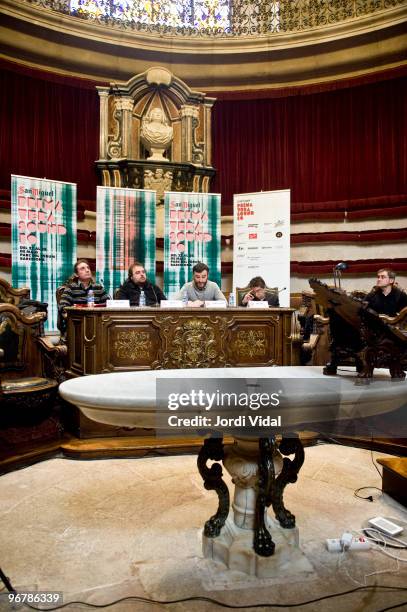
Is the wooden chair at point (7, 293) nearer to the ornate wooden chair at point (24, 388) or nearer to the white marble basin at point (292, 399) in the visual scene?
the ornate wooden chair at point (24, 388)

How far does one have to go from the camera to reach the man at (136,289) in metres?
5.07

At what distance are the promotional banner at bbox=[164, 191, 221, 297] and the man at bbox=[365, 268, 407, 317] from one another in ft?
8.98

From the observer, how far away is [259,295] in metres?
5.02

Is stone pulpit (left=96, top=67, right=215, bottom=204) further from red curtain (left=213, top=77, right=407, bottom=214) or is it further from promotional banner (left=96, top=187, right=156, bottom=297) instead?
red curtain (left=213, top=77, right=407, bottom=214)

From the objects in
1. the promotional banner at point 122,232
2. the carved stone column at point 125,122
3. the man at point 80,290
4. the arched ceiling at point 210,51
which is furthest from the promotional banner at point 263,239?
the man at point 80,290

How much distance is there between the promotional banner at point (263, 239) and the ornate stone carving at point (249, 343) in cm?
263

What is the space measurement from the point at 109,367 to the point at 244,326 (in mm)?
1245

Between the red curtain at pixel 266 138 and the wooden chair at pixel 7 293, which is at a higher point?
the red curtain at pixel 266 138

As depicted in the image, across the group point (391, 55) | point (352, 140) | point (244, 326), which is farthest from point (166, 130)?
point (244, 326)

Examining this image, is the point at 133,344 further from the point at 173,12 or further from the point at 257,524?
the point at 173,12

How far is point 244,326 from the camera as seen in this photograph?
4090 mm

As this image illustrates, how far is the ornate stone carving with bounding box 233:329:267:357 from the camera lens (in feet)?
13.4

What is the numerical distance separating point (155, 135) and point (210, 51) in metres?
1.83

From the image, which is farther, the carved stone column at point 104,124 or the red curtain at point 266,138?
the carved stone column at point 104,124
